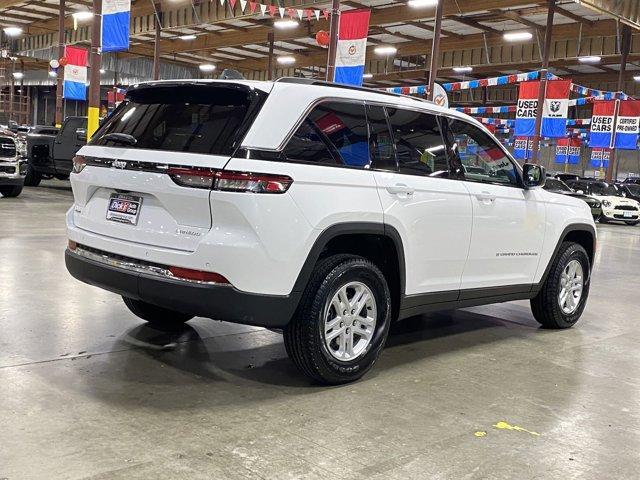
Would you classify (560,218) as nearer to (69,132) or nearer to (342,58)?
(342,58)

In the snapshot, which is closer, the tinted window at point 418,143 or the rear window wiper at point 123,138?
the rear window wiper at point 123,138

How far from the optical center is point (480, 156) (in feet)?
17.4

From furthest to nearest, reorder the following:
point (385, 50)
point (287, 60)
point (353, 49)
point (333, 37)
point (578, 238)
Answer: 1. point (287, 60)
2. point (385, 50)
3. point (353, 49)
4. point (333, 37)
5. point (578, 238)

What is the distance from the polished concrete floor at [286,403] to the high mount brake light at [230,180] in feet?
3.87

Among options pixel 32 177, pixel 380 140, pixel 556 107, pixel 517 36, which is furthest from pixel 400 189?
pixel 517 36

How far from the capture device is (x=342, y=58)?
1598cm

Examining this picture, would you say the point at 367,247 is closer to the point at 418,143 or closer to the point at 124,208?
the point at 418,143

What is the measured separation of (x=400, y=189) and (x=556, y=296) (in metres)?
2.52

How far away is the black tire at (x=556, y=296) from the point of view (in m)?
6.01

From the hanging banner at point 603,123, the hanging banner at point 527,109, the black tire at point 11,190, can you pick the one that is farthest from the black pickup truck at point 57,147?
the hanging banner at point 603,123

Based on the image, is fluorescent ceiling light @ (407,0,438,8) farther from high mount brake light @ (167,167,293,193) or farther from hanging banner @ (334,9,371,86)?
high mount brake light @ (167,167,293,193)

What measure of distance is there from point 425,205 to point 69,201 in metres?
12.5

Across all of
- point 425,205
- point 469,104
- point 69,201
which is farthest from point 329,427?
point 469,104

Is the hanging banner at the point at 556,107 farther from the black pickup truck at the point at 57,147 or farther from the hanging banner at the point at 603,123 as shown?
the black pickup truck at the point at 57,147
